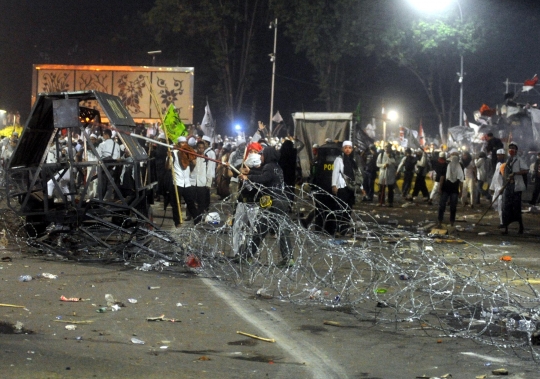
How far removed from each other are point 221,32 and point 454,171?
31.1 meters

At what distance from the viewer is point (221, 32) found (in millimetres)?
45906

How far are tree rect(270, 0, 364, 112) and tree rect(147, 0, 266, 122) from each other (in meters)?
1.89

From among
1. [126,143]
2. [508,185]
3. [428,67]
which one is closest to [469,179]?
[508,185]

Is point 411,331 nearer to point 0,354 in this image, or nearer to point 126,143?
point 0,354

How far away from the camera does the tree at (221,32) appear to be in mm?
44688

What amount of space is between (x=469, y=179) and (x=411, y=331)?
16570mm

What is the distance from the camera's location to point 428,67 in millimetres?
50062

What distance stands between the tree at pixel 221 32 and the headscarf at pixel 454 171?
29.7m

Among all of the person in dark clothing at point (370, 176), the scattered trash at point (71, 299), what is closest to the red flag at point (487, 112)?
the person in dark clothing at point (370, 176)

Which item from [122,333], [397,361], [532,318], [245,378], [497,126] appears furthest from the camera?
[497,126]

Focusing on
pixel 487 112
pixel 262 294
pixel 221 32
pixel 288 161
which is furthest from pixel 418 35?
pixel 262 294

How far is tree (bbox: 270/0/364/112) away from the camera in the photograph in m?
44.1

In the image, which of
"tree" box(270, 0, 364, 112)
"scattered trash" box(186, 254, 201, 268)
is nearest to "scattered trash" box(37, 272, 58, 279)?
"scattered trash" box(186, 254, 201, 268)

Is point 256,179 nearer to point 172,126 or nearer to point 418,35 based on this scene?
point 172,126
